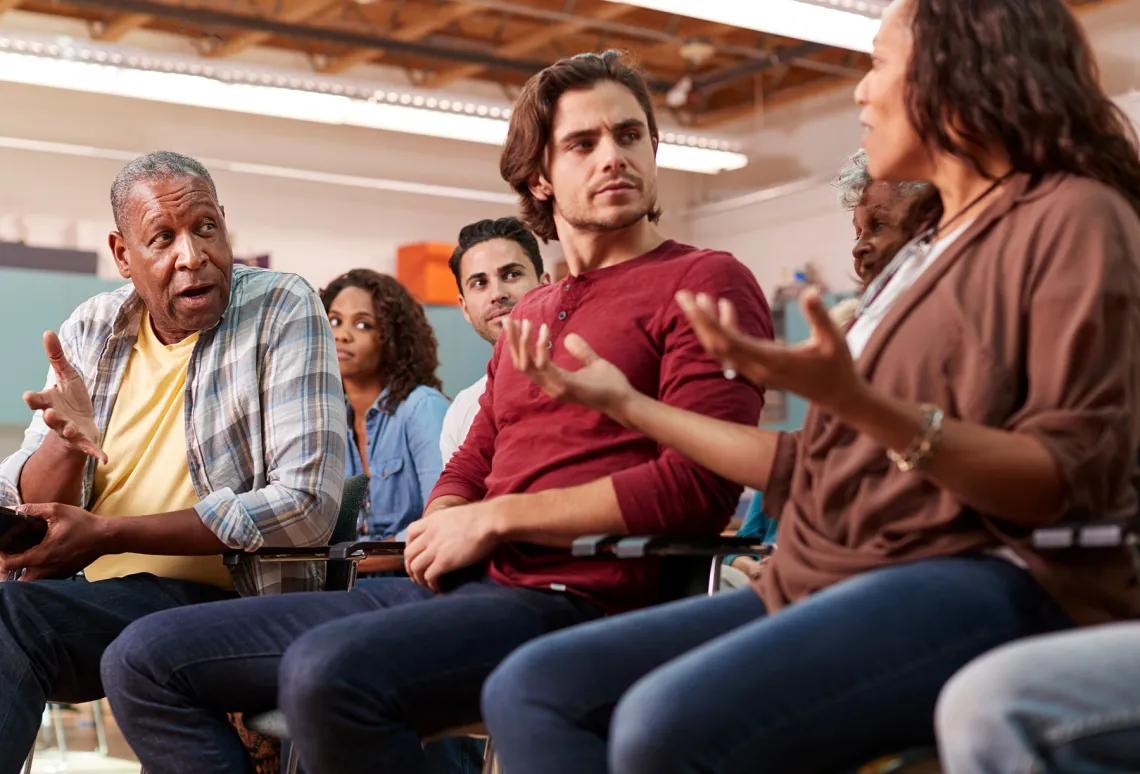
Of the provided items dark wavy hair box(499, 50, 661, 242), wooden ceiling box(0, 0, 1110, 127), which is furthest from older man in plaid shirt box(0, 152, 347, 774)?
wooden ceiling box(0, 0, 1110, 127)

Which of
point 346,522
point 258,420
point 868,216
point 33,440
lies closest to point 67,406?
point 33,440

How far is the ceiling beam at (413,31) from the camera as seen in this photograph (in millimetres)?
8508

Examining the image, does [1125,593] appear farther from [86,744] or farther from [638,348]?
[86,744]

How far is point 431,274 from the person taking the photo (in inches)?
350

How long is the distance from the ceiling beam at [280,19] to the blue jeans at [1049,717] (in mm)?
7736

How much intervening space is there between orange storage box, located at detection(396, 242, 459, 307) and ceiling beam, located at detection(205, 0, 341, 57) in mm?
1690

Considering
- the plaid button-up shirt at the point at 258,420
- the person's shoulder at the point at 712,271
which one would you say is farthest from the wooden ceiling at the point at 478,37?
the person's shoulder at the point at 712,271

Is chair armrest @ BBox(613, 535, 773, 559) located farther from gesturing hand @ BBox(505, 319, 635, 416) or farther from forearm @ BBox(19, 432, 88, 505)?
forearm @ BBox(19, 432, 88, 505)

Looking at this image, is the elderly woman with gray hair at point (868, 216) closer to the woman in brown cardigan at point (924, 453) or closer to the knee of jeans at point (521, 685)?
the woman in brown cardigan at point (924, 453)

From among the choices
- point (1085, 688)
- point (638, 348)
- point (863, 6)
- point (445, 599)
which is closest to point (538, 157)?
point (638, 348)

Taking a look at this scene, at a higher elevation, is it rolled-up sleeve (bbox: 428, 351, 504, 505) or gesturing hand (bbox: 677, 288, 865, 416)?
gesturing hand (bbox: 677, 288, 865, 416)

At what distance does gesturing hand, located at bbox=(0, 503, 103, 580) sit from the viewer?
235 centimetres

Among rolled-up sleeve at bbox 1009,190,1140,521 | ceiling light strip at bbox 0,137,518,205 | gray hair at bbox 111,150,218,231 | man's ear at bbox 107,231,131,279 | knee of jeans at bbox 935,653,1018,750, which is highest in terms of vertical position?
ceiling light strip at bbox 0,137,518,205

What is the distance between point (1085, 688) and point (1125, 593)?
27 centimetres
